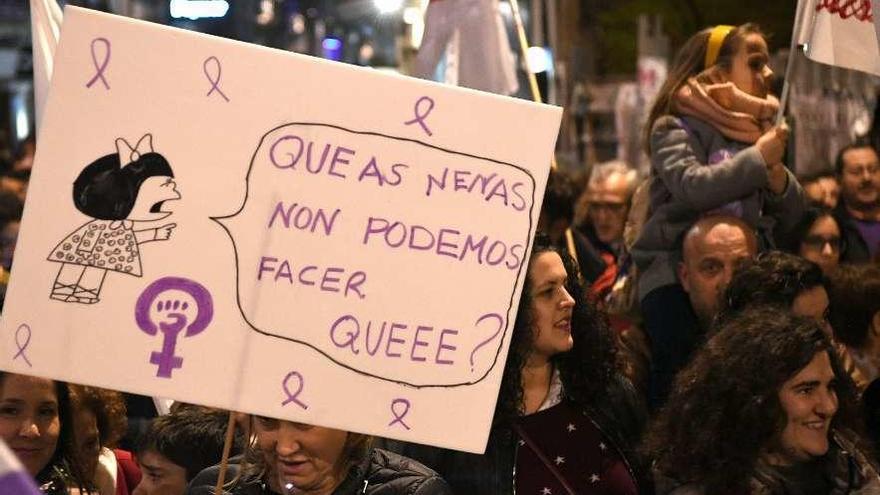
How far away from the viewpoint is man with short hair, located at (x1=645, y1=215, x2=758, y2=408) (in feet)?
21.1

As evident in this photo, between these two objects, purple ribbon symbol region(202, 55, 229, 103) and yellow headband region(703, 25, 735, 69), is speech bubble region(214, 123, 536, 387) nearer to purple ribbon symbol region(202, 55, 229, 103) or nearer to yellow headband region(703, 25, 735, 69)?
purple ribbon symbol region(202, 55, 229, 103)

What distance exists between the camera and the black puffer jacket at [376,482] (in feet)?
15.3

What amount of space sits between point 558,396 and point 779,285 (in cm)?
95

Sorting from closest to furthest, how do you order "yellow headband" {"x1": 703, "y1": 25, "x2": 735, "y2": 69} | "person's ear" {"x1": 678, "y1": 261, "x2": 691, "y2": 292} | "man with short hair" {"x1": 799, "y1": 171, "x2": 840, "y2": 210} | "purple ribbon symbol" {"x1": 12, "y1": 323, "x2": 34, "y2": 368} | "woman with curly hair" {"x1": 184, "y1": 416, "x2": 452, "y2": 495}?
"purple ribbon symbol" {"x1": 12, "y1": 323, "x2": 34, "y2": 368}
"woman with curly hair" {"x1": 184, "y1": 416, "x2": 452, "y2": 495}
"person's ear" {"x1": 678, "y1": 261, "x2": 691, "y2": 292}
"yellow headband" {"x1": 703, "y1": 25, "x2": 735, "y2": 69}
"man with short hair" {"x1": 799, "y1": 171, "x2": 840, "y2": 210}

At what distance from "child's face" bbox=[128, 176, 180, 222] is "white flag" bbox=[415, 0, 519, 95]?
392 cm

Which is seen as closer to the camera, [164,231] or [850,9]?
[164,231]

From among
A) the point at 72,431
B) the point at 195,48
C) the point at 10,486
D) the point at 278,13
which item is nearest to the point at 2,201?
the point at 72,431

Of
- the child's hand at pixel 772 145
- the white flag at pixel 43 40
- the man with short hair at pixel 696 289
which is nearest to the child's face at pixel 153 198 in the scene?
the white flag at pixel 43 40

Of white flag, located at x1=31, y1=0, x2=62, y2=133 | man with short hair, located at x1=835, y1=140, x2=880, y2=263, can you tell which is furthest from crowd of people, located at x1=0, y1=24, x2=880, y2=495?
man with short hair, located at x1=835, y1=140, x2=880, y2=263

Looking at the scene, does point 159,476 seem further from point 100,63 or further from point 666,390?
point 666,390

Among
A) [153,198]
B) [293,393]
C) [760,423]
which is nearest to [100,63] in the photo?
[153,198]

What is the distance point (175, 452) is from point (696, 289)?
2.06 metres

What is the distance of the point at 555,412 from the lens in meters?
5.32

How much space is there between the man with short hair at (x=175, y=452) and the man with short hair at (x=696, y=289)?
1731 mm
